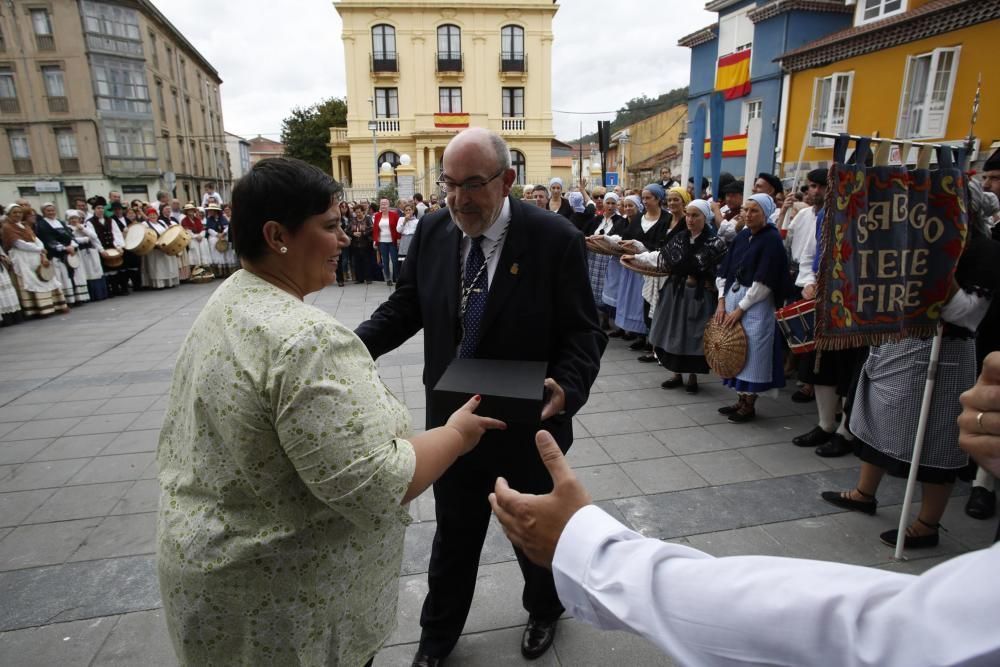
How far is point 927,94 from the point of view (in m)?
13.1

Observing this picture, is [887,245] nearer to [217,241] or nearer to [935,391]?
[935,391]

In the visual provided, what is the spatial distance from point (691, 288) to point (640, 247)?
915 millimetres

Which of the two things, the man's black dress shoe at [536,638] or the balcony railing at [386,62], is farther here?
the balcony railing at [386,62]

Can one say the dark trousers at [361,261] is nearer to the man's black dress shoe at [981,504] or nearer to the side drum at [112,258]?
the side drum at [112,258]

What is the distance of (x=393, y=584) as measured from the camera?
1.51m

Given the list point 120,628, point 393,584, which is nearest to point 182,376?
point 393,584

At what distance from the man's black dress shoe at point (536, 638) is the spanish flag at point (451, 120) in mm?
34344

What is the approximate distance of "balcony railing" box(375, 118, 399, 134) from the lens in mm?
34375

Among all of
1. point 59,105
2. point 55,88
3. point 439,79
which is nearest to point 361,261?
point 439,79

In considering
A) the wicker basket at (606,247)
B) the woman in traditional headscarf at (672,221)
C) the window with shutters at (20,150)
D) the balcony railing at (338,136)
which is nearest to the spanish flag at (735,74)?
the wicker basket at (606,247)

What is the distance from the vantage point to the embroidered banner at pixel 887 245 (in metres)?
2.53

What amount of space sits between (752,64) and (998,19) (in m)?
7.72

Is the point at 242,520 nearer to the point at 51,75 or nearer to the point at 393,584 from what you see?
the point at 393,584

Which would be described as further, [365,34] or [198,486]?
[365,34]
